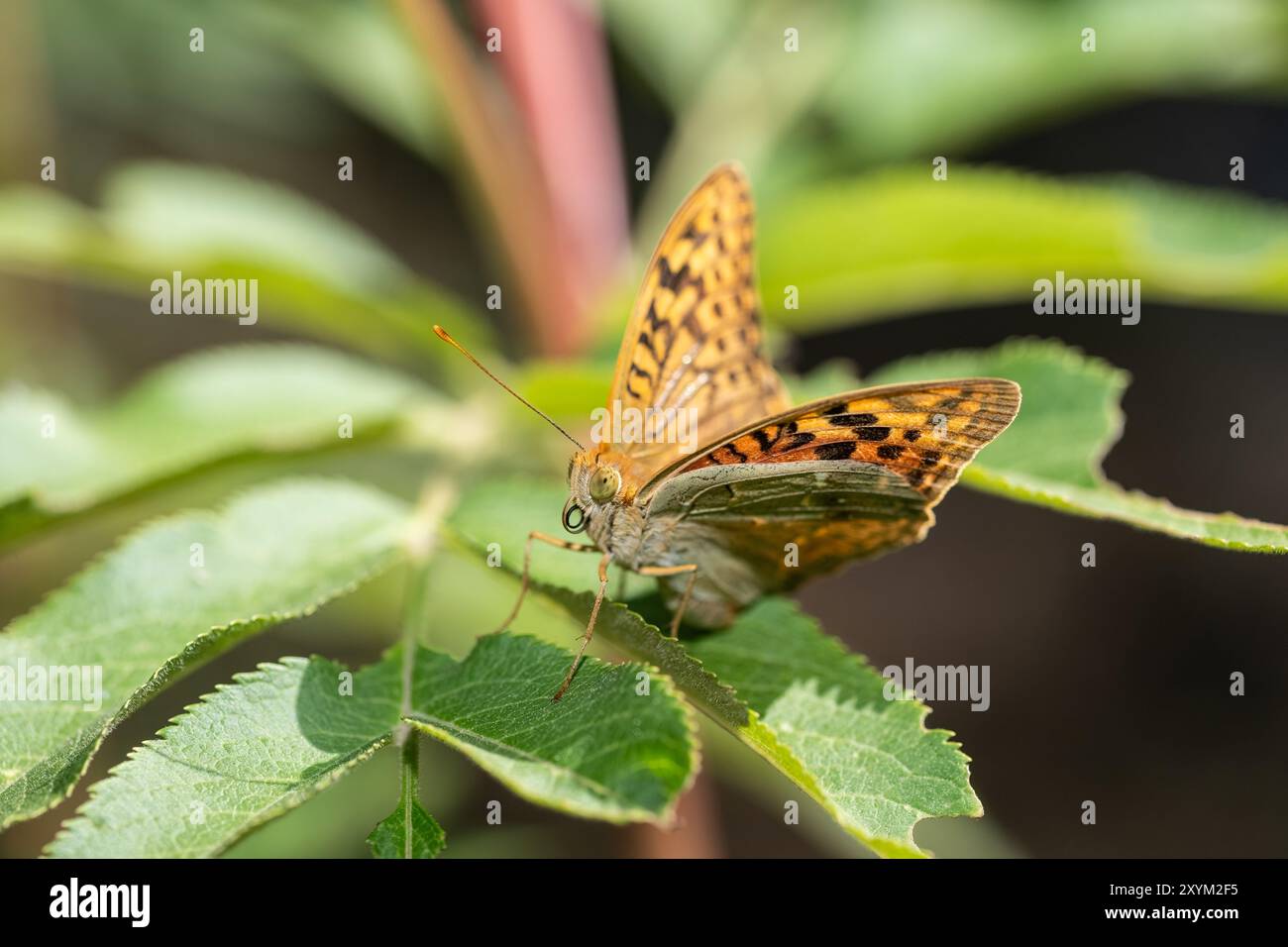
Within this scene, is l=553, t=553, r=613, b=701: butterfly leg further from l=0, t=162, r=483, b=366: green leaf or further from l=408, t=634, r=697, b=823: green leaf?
l=0, t=162, r=483, b=366: green leaf

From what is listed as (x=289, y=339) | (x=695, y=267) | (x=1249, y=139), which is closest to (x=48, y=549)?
(x=695, y=267)

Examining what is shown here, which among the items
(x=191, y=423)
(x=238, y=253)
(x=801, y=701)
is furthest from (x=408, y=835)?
(x=238, y=253)

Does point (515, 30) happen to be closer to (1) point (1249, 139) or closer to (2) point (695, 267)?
(2) point (695, 267)

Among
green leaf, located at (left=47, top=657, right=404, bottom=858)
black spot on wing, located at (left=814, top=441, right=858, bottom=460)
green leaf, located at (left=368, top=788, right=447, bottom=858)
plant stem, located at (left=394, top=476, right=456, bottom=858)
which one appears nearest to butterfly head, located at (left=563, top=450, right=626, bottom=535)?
plant stem, located at (left=394, top=476, right=456, bottom=858)

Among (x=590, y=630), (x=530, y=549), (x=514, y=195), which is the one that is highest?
(x=514, y=195)

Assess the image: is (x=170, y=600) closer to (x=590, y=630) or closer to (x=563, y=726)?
(x=590, y=630)

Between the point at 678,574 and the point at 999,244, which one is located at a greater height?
the point at 999,244
